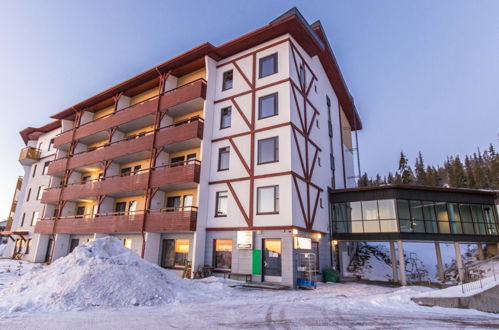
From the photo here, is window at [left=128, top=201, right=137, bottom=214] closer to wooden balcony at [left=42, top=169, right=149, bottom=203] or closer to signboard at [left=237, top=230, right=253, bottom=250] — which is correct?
wooden balcony at [left=42, top=169, right=149, bottom=203]

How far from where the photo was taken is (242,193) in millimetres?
21391

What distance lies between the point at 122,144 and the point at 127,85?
6.59 meters

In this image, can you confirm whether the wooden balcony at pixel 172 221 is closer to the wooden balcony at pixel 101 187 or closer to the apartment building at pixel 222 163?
the apartment building at pixel 222 163

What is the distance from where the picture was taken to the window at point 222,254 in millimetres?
20922

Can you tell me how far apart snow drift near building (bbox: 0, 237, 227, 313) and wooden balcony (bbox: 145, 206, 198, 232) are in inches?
229

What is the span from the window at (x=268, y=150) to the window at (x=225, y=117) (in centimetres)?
391

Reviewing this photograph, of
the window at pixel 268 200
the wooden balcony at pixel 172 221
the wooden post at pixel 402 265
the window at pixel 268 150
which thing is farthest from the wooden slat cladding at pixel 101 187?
the wooden post at pixel 402 265

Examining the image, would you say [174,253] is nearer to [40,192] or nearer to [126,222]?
[126,222]

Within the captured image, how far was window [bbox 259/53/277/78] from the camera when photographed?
23.5 metres

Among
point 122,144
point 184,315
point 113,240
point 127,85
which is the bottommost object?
point 184,315

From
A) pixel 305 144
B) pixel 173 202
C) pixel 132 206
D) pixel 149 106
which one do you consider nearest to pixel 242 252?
pixel 173 202

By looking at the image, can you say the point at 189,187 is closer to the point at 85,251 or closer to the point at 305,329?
the point at 85,251

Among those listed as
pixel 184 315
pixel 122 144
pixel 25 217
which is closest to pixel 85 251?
pixel 184 315

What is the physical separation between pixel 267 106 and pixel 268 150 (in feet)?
12.1
